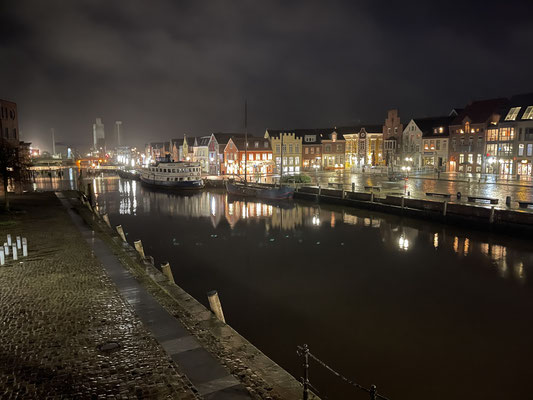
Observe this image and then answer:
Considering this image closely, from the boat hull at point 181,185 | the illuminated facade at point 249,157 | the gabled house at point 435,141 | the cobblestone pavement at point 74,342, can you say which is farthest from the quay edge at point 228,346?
the gabled house at point 435,141

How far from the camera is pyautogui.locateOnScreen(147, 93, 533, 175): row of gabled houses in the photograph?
6538 centimetres

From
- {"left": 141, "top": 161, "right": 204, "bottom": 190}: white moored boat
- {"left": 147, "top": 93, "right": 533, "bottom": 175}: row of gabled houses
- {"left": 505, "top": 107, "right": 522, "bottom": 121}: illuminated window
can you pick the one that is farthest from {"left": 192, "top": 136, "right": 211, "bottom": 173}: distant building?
{"left": 505, "top": 107, "right": 522, "bottom": 121}: illuminated window

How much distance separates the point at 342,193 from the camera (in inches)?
1732

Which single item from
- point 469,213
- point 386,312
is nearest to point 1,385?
point 386,312

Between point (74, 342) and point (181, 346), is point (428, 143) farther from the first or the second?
point (74, 342)

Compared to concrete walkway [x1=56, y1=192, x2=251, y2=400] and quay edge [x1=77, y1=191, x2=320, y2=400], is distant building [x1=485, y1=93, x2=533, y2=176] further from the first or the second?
concrete walkway [x1=56, y1=192, x2=251, y2=400]

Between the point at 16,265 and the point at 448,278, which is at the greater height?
the point at 16,265

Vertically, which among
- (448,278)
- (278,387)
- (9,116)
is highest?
(9,116)

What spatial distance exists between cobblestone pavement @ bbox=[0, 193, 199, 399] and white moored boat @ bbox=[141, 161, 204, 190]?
5045cm

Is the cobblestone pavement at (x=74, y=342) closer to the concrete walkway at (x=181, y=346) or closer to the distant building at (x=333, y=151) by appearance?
the concrete walkway at (x=181, y=346)

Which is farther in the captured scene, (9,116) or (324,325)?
(9,116)

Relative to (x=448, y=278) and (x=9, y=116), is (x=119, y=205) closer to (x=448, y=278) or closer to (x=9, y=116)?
(x=9, y=116)

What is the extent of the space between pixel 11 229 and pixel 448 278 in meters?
24.7

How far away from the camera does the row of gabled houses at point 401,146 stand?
6538cm
